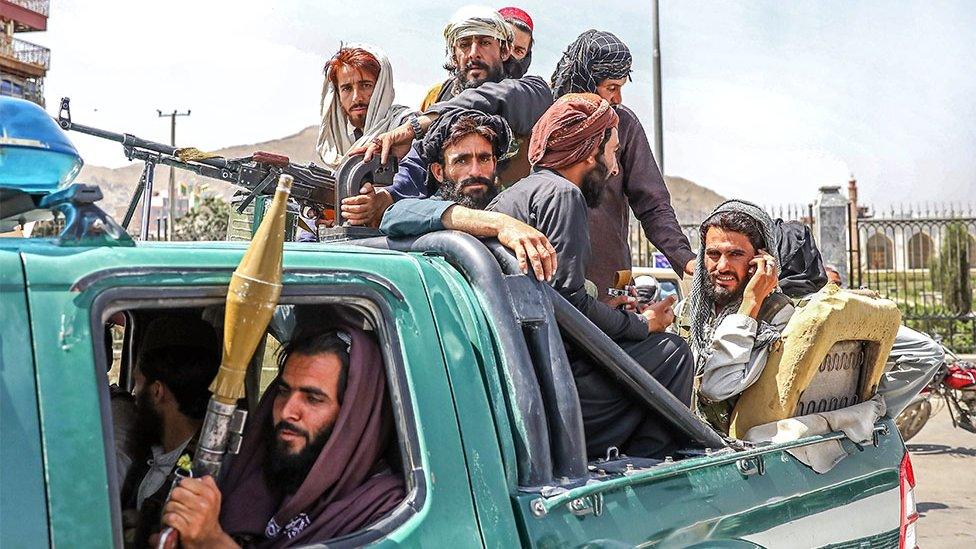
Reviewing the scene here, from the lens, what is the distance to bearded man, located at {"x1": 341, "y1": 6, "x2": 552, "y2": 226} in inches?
136

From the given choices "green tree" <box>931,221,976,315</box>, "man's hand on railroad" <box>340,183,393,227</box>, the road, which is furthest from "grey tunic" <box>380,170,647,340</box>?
"green tree" <box>931,221,976,315</box>

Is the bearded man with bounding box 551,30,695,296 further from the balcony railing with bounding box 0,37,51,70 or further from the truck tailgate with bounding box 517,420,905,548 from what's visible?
the balcony railing with bounding box 0,37,51,70

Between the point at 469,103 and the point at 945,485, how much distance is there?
6.18 metres

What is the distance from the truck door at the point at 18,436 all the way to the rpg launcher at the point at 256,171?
77.6 inches

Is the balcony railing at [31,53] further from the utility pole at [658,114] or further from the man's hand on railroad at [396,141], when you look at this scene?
the man's hand on railroad at [396,141]

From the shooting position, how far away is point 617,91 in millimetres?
4137

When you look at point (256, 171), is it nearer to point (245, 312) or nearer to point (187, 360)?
point (187, 360)

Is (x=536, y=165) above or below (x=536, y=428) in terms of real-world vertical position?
above

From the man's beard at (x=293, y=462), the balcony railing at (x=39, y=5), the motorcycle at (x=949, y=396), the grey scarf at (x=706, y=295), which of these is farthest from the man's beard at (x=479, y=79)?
the balcony railing at (x=39, y=5)

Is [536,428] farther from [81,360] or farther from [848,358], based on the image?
[848,358]

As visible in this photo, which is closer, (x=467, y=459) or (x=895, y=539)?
(x=467, y=459)

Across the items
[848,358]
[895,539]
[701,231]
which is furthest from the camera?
[701,231]

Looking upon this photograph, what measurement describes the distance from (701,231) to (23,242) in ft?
7.73

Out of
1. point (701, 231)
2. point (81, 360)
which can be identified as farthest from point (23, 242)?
point (701, 231)
